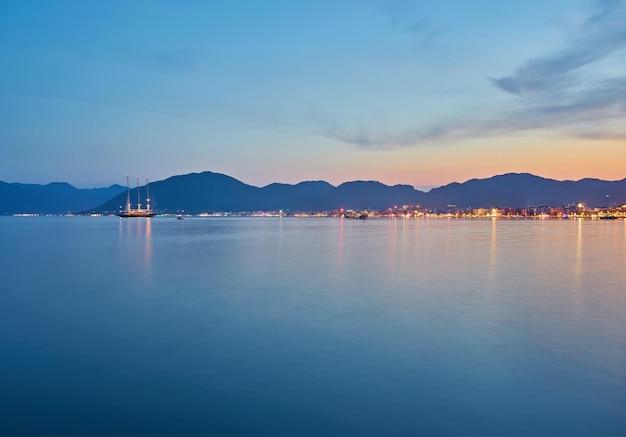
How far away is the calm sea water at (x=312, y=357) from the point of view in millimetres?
6867

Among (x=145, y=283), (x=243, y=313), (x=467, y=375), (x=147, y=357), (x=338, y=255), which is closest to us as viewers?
(x=467, y=375)

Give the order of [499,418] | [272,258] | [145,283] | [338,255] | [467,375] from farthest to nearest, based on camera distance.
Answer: [338,255] → [272,258] → [145,283] → [467,375] → [499,418]

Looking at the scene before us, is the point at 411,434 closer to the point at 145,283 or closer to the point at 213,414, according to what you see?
the point at 213,414

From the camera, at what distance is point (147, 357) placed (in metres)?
9.71

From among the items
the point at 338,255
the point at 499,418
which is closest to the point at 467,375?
the point at 499,418

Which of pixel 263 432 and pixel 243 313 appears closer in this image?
pixel 263 432

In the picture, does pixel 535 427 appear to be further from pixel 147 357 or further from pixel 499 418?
pixel 147 357

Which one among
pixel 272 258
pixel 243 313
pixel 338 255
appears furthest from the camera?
pixel 338 255

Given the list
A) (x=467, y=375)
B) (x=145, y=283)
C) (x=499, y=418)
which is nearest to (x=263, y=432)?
(x=499, y=418)

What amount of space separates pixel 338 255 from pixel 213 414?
26.3m

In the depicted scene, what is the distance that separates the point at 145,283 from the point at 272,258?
11.6m

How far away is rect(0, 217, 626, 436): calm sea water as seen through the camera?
687 cm

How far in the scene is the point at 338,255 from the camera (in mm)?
33062

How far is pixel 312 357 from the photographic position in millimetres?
9773
